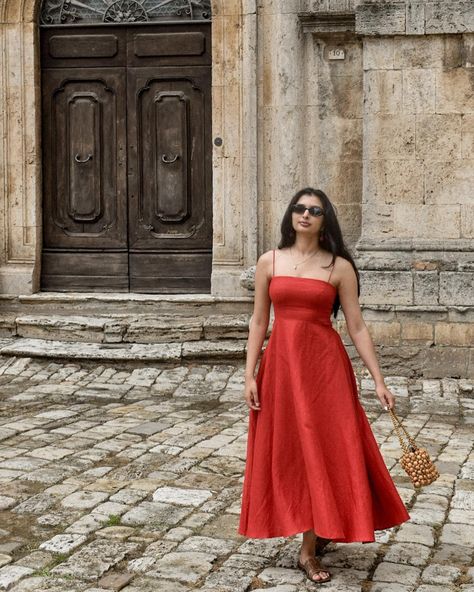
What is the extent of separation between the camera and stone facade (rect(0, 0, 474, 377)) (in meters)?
9.88

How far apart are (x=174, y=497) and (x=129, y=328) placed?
4959 mm

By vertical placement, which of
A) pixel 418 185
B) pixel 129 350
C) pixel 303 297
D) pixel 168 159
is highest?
pixel 168 159

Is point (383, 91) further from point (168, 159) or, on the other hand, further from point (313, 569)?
point (313, 569)

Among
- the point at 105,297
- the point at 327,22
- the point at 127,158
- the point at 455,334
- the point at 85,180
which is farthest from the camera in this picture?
the point at 85,180

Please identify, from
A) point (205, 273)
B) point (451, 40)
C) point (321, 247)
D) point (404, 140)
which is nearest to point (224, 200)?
point (205, 273)

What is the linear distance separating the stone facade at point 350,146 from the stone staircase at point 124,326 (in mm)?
284

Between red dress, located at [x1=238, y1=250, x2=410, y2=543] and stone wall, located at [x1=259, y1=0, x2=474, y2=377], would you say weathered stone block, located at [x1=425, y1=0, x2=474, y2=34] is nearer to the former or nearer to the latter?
stone wall, located at [x1=259, y1=0, x2=474, y2=377]

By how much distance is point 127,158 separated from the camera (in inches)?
460

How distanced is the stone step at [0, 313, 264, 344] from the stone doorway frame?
51cm

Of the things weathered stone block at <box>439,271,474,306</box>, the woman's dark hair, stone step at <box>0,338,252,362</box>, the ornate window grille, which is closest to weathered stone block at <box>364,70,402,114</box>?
weathered stone block at <box>439,271,474,306</box>

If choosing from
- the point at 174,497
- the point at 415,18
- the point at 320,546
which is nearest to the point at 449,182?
the point at 415,18

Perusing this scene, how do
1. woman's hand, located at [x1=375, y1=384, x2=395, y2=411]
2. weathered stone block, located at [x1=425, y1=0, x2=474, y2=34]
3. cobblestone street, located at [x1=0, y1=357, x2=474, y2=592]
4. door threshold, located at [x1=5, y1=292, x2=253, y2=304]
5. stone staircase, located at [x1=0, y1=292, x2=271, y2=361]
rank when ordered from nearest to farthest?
1. cobblestone street, located at [x1=0, y1=357, x2=474, y2=592]
2. woman's hand, located at [x1=375, y1=384, x2=395, y2=411]
3. weathered stone block, located at [x1=425, y1=0, x2=474, y2=34]
4. stone staircase, located at [x1=0, y1=292, x2=271, y2=361]
5. door threshold, located at [x1=5, y1=292, x2=253, y2=304]

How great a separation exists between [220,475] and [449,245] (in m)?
4.23

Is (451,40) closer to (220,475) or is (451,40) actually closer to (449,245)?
(449,245)
